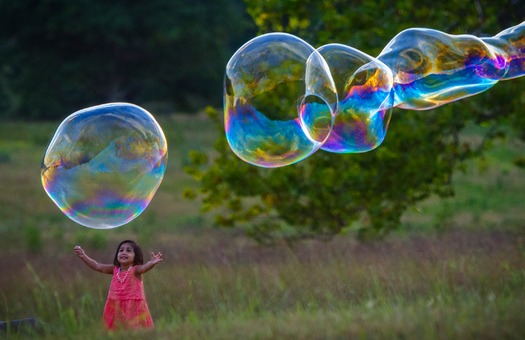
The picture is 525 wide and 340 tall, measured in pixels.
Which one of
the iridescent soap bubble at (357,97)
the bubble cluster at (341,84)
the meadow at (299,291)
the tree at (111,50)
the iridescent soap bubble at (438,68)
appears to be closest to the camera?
the meadow at (299,291)

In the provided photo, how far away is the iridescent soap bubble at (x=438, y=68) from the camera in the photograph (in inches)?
297

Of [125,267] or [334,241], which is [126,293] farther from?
[334,241]

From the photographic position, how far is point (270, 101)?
7.28 meters

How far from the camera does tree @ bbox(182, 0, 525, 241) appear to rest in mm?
11109

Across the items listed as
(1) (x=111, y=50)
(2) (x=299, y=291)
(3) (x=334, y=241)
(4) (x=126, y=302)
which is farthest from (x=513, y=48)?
(1) (x=111, y=50)

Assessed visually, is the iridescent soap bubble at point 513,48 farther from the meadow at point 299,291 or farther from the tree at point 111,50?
the tree at point 111,50

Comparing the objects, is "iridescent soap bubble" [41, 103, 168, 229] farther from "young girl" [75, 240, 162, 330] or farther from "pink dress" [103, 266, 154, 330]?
"pink dress" [103, 266, 154, 330]

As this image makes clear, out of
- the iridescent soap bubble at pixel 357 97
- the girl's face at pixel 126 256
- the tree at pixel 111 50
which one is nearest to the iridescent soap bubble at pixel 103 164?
the girl's face at pixel 126 256

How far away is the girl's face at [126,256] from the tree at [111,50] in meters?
33.5

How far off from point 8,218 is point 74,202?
15850 mm

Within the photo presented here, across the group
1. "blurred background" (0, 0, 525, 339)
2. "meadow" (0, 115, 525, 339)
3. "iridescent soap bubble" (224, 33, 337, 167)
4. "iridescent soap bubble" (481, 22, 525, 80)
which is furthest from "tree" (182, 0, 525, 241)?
"iridescent soap bubble" (224, 33, 337, 167)

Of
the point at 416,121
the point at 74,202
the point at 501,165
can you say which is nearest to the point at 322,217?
the point at 416,121

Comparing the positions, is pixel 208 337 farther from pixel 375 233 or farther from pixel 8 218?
pixel 8 218

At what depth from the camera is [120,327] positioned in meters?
6.71
